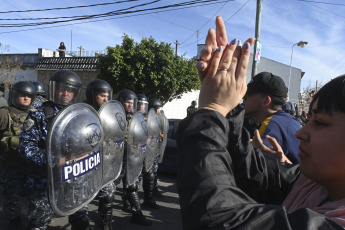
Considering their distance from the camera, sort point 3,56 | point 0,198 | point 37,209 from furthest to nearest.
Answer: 1. point 3,56
2. point 0,198
3. point 37,209

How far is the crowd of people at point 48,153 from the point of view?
7.97 feet

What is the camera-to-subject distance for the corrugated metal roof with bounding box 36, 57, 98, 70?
16844mm

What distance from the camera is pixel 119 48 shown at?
1361cm

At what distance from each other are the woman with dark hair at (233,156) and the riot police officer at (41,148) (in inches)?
77.8

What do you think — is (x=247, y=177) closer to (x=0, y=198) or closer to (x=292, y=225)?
(x=292, y=225)

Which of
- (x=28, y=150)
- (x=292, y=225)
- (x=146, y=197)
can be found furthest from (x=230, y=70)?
(x=146, y=197)

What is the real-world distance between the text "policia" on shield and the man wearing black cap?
1.37m

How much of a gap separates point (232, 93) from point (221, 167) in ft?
0.74

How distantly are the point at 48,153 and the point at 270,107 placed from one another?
5.43 ft

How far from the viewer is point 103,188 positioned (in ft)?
10.9

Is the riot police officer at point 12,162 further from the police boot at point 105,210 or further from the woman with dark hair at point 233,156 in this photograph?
the woman with dark hair at point 233,156

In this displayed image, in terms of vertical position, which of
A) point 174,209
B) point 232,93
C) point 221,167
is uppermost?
point 232,93

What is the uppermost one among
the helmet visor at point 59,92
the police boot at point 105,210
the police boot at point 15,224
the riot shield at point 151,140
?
the helmet visor at point 59,92

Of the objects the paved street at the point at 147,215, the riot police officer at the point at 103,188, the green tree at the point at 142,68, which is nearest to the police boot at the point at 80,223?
the riot police officer at the point at 103,188
